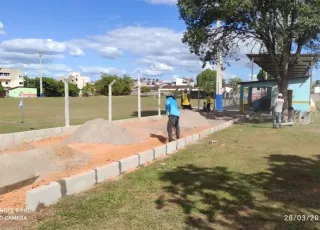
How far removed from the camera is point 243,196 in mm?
5113

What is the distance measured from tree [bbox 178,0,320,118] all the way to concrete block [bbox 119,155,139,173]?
9.60 meters

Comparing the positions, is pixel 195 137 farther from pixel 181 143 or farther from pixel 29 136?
pixel 29 136

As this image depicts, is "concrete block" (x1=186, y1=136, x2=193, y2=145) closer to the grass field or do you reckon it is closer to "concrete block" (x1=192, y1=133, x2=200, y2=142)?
"concrete block" (x1=192, y1=133, x2=200, y2=142)

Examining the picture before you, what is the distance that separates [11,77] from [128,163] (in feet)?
332

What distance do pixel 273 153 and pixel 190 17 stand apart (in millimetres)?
10888

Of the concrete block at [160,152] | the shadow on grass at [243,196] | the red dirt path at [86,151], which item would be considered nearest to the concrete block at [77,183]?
the red dirt path at [86,151]

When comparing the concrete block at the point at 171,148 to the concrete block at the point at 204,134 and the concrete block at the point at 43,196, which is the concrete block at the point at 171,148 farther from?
the concrete block at the point at 43,196

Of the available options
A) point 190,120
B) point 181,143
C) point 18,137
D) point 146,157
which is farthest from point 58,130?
point 190,120

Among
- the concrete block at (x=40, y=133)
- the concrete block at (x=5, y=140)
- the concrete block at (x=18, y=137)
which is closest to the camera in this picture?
the concrete block at (x=5, y=140)

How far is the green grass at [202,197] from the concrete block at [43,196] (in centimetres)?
13

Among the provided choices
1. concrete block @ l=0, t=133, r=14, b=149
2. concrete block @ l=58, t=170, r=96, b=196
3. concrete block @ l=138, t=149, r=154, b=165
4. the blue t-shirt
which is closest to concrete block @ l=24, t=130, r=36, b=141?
concrete block @ l=0, t=133, r=14, b=149

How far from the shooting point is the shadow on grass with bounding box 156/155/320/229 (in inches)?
166

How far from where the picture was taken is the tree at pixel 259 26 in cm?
1453

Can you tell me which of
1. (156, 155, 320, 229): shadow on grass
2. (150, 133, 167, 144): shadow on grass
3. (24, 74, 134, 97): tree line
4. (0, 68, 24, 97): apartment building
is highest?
(0, 68, 24, 97): apartment building
